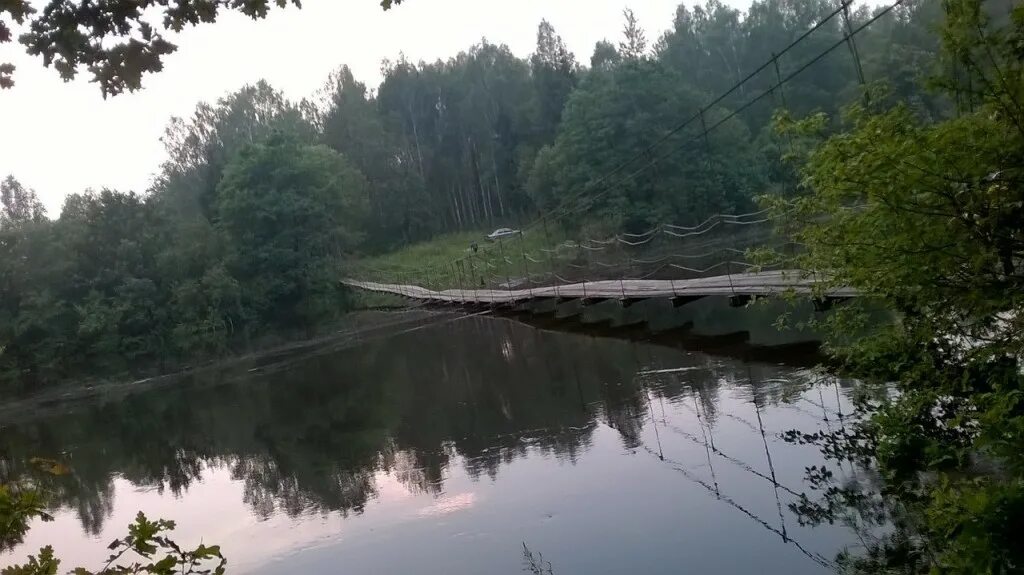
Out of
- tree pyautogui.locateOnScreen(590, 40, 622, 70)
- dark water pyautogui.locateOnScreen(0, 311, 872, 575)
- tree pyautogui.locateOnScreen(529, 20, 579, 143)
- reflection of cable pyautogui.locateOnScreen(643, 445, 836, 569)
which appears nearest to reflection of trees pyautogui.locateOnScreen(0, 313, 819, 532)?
dark water pyautogui.locateOnScreen(0, 311, 872, 575)

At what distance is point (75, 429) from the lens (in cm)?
1333

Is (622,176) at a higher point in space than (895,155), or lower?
higher

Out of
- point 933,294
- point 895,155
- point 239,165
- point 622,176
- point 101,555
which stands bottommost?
point 101,555

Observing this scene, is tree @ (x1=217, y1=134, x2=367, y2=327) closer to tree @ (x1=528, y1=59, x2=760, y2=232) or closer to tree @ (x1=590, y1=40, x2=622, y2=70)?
tree @ (x1=528, y1=59, x2=760, y2=232)

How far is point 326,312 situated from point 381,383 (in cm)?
1807

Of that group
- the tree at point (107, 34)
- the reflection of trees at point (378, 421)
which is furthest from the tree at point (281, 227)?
the tree at point (107, 34)

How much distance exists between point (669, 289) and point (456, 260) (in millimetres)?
18403

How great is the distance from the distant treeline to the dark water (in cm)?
1229

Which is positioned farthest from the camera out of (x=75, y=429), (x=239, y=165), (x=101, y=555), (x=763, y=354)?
(x=239, y=165)

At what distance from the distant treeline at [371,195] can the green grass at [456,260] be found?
1.27m

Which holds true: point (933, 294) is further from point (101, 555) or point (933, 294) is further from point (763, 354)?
point (101, 555)

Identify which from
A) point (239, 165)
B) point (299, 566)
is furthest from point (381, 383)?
point (239, 165)

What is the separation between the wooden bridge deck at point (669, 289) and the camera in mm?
6230

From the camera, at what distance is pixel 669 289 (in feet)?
32.7
